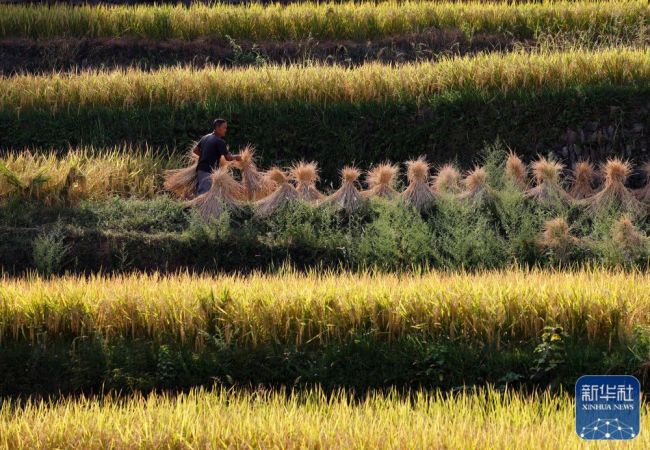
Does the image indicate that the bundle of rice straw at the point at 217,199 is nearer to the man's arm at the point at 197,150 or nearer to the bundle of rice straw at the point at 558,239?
the man's arm at the point at 197,150

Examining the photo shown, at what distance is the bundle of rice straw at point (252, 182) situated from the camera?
12.5m

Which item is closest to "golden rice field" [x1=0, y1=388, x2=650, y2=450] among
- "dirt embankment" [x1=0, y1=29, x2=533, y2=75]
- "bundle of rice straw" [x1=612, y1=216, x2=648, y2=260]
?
"bundle of rice straw" [x1=612, y1=216, x2=648, y2=260]

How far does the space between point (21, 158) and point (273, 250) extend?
3421 millimetres

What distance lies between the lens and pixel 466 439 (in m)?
5.96

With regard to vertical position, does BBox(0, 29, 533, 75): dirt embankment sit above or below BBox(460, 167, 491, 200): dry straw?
above

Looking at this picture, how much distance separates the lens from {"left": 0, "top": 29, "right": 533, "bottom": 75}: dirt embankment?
60.5 ft

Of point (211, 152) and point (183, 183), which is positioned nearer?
point (211, 152)

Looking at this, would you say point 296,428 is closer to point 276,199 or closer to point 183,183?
point 276,199

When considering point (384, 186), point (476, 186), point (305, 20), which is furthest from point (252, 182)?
point (305, 20)

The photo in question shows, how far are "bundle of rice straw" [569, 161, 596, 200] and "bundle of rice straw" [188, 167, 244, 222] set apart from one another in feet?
11.7

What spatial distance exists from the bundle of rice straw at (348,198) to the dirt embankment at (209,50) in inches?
253

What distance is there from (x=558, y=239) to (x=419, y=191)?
164cm

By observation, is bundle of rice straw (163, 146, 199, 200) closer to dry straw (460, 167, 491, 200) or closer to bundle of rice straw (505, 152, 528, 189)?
dry straw (460, 167, 491, 200)

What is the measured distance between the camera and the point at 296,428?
6.21m
